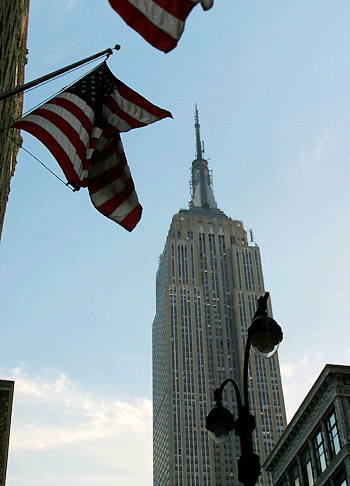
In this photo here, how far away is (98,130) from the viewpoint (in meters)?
14.5

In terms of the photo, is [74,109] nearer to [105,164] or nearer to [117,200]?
[105,164]

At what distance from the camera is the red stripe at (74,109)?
45.3ft

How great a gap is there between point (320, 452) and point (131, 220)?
34831 millimetres

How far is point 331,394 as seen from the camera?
4369 centimetres

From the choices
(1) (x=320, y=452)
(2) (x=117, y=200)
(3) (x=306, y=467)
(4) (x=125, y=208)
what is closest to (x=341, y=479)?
(1) (x=320, y=452)

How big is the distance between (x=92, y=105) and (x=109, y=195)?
2016 millimetres

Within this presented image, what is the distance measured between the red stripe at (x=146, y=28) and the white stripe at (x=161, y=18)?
0.06m

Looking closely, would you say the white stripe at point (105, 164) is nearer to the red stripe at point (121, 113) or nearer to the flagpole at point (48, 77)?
the red stripe at point (121, 113)

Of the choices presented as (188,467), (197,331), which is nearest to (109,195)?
(188,467)

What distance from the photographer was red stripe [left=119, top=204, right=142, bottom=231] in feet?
48.8

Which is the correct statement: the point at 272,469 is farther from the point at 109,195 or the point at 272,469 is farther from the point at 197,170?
the point at 197,170

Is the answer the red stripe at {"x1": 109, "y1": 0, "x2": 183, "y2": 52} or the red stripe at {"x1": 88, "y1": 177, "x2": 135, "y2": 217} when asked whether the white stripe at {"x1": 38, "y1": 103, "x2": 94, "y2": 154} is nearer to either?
the red stripe at {"x1": 88, "y1": 177, "x2": 135, "y2": 217}

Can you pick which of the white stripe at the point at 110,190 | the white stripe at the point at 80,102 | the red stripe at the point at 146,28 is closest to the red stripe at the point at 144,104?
the white stripe at the point at 80,102

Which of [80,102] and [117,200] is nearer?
[80,102]
